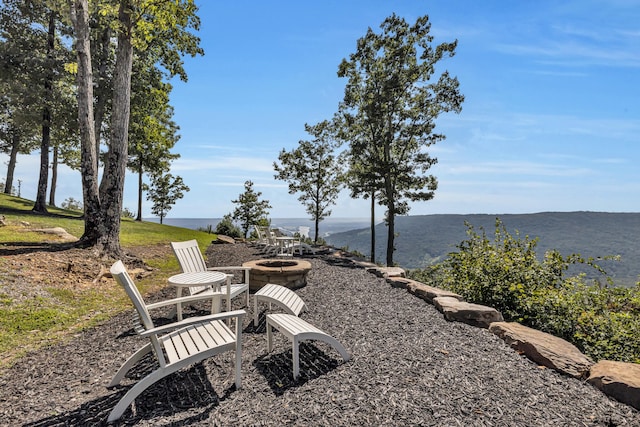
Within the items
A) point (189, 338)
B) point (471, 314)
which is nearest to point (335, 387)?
point (189, 338)

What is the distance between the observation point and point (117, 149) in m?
8.91

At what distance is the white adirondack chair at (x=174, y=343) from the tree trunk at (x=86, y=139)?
7165 millimetres

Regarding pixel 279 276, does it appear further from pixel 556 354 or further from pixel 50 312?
pixel 556 354

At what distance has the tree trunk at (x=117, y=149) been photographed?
28.6 feet

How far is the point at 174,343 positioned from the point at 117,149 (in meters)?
7.86

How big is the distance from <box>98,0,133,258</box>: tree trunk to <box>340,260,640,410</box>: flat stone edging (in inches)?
336

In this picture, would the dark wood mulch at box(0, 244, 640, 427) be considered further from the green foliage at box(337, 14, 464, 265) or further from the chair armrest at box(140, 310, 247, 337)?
the green foliage at box(337, 14, 464, 265)

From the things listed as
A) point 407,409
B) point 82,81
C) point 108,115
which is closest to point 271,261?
point 407,409

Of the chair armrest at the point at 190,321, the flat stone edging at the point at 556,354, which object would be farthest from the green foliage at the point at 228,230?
the chair armrest at the point at 190,321

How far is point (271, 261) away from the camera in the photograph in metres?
7.75

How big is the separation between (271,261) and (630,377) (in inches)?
248

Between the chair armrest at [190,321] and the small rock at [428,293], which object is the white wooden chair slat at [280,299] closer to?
the chair armrest at [190,321]

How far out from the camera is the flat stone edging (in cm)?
302

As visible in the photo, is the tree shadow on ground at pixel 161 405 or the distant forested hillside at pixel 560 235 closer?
the tree shadow on ground at pixel 161 405
